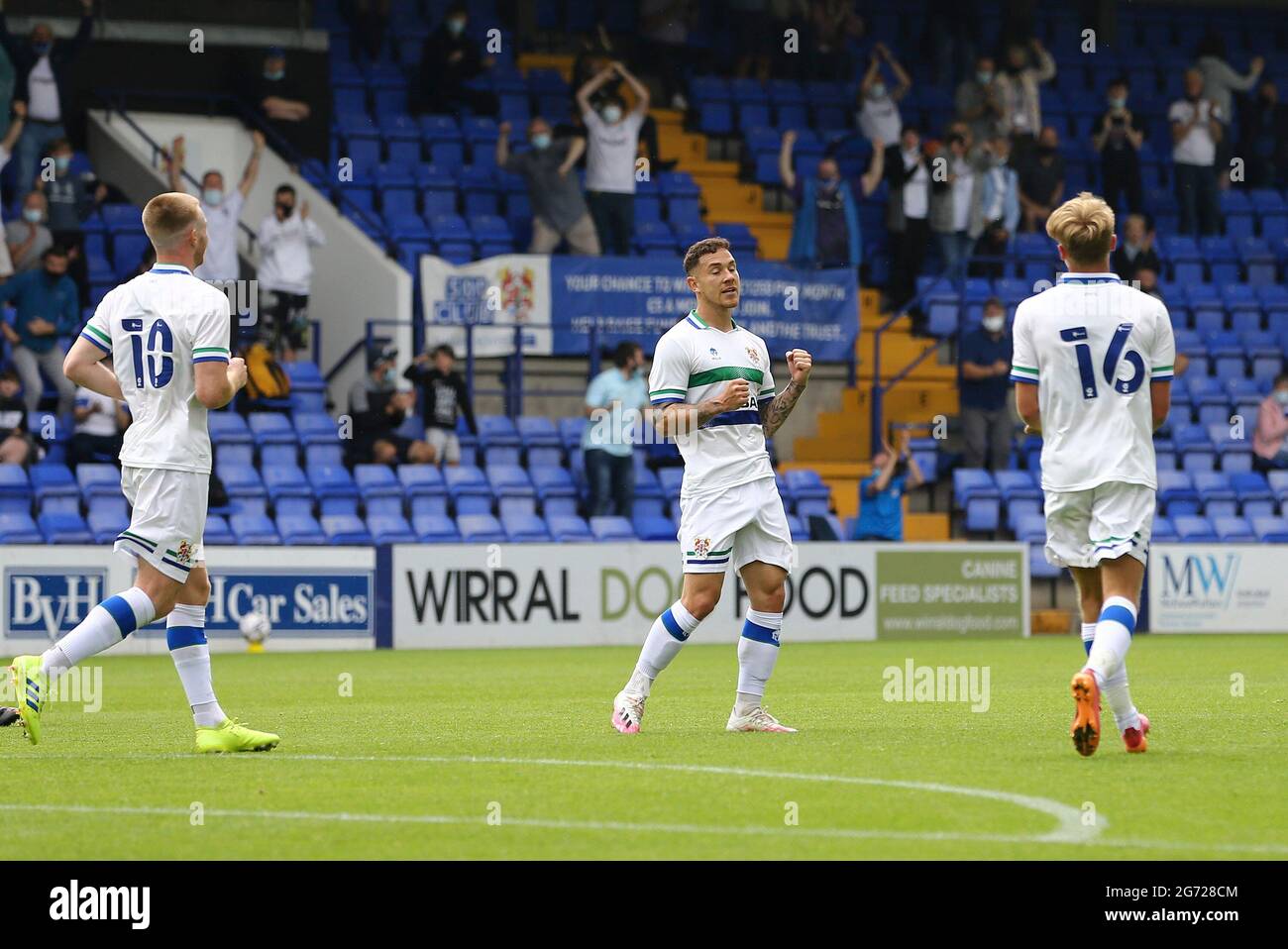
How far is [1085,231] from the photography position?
326 inches

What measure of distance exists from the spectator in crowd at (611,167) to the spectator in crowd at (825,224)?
2.21m

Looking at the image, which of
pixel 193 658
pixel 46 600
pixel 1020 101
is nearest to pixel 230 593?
pixel 46 600

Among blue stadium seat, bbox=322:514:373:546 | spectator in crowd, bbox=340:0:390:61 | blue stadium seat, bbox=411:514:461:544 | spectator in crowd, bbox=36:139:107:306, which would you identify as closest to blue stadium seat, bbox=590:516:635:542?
blue stadium seat, bbox=411:514:461:544

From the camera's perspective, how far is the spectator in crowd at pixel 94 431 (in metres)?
20.6

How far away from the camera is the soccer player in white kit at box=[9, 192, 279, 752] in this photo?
8.73 m

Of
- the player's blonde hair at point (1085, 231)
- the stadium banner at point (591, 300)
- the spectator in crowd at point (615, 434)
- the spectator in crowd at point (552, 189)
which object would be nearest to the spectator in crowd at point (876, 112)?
the stadium banner at point (591, 300)

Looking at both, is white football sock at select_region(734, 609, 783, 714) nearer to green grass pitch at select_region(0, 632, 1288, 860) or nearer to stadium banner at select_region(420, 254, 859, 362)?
green grass pitch at select_region(0, 632, 1288, 860)

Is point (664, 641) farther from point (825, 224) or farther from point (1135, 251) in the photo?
point (1135, 251)

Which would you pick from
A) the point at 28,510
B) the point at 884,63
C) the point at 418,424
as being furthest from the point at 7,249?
the point at 884,63

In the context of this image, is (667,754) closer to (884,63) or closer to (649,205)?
(649,205)

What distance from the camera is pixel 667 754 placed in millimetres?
8617

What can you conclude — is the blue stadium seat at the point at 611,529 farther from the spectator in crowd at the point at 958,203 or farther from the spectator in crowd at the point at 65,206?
the spectator in crowd at the point at 958,203
